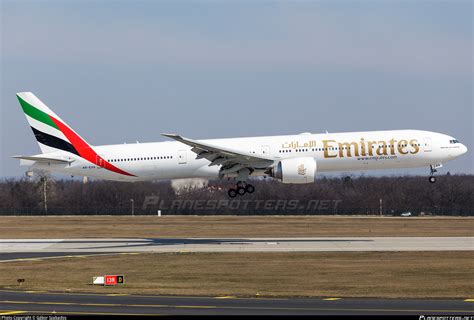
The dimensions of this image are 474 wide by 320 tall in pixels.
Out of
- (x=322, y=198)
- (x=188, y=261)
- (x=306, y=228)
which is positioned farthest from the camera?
(x=322, y=198)

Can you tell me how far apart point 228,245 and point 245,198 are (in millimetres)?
54011

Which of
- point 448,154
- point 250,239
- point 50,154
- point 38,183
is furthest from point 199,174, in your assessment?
point 38,183

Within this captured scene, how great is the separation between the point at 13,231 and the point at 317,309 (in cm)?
5884

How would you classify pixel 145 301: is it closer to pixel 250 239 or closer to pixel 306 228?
pixel 250 239

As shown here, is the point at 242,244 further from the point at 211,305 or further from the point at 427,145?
the point at 211,305

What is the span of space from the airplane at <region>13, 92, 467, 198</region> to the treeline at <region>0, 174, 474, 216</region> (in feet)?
130

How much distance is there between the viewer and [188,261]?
5169 centimetres

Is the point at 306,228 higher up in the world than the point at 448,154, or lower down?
lower down

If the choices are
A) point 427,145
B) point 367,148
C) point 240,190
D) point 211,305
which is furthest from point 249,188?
point 211,305

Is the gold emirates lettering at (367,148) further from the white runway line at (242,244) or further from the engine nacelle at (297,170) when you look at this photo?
the white runway line at (242,244)

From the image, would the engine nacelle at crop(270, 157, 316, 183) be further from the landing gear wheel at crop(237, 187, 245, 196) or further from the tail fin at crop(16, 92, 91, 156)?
the tail fin at crop(16, 92, 91, 156)

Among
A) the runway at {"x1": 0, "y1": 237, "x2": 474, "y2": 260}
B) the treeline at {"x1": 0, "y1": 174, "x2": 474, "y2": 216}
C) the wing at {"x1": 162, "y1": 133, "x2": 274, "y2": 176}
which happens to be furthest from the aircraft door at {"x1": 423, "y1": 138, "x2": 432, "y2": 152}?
the treeline at {"x1": 0, "y1": 174, "x2": 474, "y2": 216}

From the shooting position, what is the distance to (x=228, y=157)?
6231cm

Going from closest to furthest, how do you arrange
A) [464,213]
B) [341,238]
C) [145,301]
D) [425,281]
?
1. [145,301]
2. [425,281]
3. [341,238]
4. [464,213]
